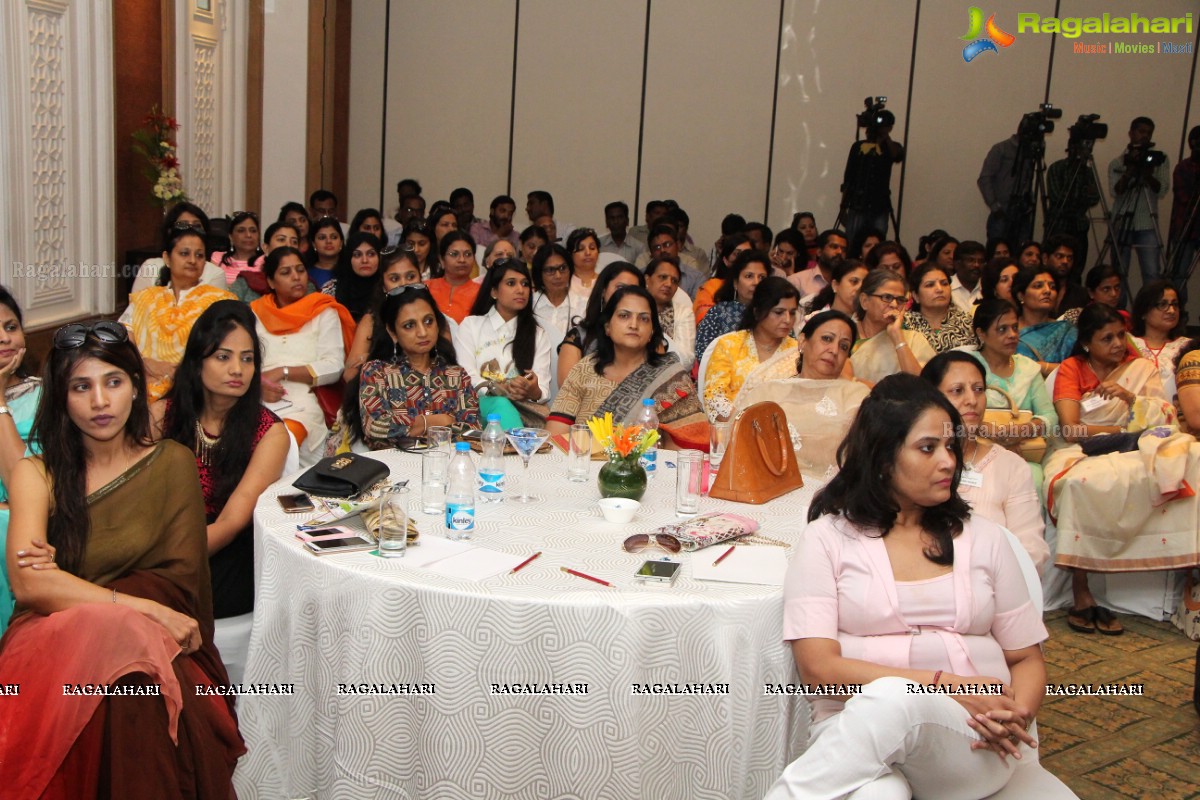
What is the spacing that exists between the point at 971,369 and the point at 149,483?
2.10m

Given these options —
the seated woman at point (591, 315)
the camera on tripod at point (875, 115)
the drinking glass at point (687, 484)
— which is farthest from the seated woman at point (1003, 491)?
the camera on tripod at point (875, 115)

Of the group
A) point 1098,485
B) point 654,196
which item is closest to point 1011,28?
point 654,196

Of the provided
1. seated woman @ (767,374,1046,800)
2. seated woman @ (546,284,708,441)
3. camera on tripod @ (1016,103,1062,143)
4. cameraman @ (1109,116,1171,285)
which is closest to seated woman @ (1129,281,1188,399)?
seated woman @ (546,284,708,441)

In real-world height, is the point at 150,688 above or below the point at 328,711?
above

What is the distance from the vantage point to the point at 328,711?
7.63 feet

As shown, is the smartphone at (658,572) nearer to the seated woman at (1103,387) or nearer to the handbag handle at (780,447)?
the handbag handle at (780,447)

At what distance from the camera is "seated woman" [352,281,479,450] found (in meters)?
3.86

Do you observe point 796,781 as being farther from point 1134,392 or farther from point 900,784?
point 1134,392

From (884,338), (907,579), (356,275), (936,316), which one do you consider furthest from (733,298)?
(907,579)

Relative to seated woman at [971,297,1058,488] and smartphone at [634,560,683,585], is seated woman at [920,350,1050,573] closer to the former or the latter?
smartphone at [634,560,683,585]

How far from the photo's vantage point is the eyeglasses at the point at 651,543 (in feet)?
8.00

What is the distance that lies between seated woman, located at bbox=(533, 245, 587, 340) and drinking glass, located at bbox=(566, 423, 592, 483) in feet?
7.92

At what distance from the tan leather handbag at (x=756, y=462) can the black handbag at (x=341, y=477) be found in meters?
0.86

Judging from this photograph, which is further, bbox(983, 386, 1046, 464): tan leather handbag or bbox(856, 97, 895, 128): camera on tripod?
bbox(856, 97, 895, 128): camera on tripod
